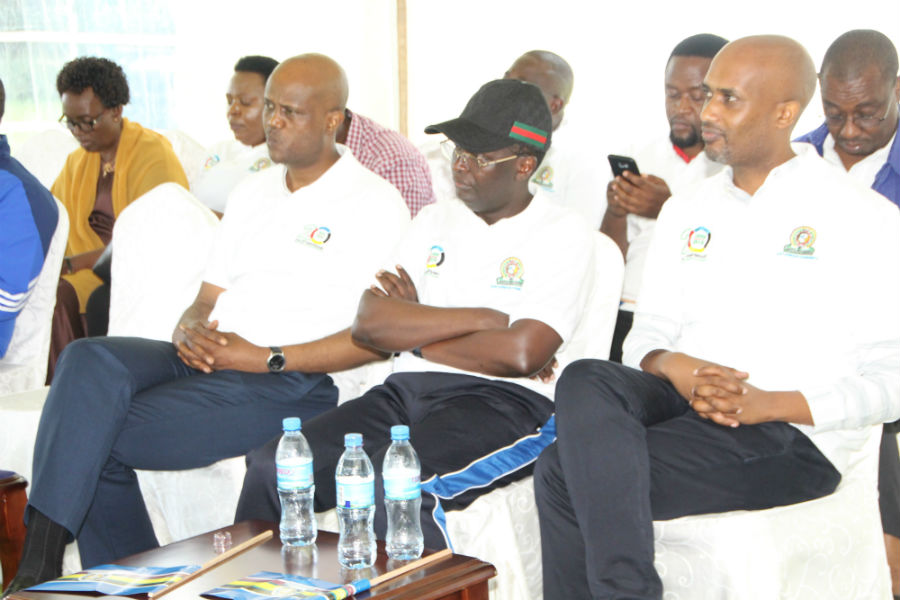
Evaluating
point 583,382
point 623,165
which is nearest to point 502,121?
point 623,165

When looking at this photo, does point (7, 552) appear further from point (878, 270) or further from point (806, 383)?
point (878, 270)

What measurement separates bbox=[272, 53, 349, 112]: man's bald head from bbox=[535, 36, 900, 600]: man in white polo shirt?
117cm

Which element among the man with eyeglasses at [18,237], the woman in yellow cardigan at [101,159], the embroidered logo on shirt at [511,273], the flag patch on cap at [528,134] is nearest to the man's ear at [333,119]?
the flag patch on cap at [528,134]

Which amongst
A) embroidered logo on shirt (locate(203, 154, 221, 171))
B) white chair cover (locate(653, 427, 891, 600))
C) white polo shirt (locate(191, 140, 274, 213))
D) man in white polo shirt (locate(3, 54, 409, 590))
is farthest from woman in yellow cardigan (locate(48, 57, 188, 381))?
white chair cover (locate(653, 427, 891, 600))

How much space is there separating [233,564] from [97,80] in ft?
10.9

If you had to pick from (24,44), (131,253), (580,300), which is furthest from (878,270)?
(24,44)

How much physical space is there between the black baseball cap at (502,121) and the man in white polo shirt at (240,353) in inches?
16.1

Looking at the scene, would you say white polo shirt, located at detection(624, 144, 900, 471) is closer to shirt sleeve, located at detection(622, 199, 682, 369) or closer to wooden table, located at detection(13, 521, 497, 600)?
shirt sleeve, located at detection(622, 199, 682, 369)

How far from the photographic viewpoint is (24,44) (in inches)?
237

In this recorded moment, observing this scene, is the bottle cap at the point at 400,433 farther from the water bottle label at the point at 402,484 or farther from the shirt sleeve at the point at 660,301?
the shirt sleeve at the point at 660,301

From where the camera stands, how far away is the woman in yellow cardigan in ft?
14.4

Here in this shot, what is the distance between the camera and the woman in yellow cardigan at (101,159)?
4383mm

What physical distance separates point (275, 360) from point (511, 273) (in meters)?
0.72

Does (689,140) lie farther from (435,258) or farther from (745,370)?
(745,370)
